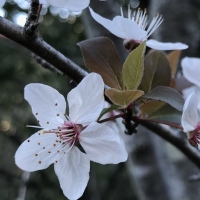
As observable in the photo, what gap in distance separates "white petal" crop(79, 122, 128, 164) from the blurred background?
16 cm

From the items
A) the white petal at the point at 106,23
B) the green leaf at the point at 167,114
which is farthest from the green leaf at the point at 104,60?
the green leaf at the point at 167,114

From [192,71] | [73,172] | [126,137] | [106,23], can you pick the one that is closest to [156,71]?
[192,71]

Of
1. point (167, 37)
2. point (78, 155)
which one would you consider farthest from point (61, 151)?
point (167, 37)

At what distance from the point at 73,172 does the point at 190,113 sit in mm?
201

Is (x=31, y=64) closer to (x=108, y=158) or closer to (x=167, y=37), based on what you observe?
(x=167, y=37)

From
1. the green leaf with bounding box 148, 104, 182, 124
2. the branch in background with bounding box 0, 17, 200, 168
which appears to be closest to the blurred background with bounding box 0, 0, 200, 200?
the branch in background with bounding box 0, 17, 200, 168

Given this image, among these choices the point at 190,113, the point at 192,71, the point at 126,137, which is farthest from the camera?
the point at 126,137

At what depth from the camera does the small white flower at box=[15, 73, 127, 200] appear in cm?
47

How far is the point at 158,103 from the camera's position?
0.62 meters

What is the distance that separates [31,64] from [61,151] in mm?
2335

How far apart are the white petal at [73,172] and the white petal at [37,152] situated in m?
0.02

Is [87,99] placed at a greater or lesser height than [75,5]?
lesser

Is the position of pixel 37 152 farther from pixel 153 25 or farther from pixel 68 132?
pixel 153 25

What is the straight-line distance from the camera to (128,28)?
54 centimetres
